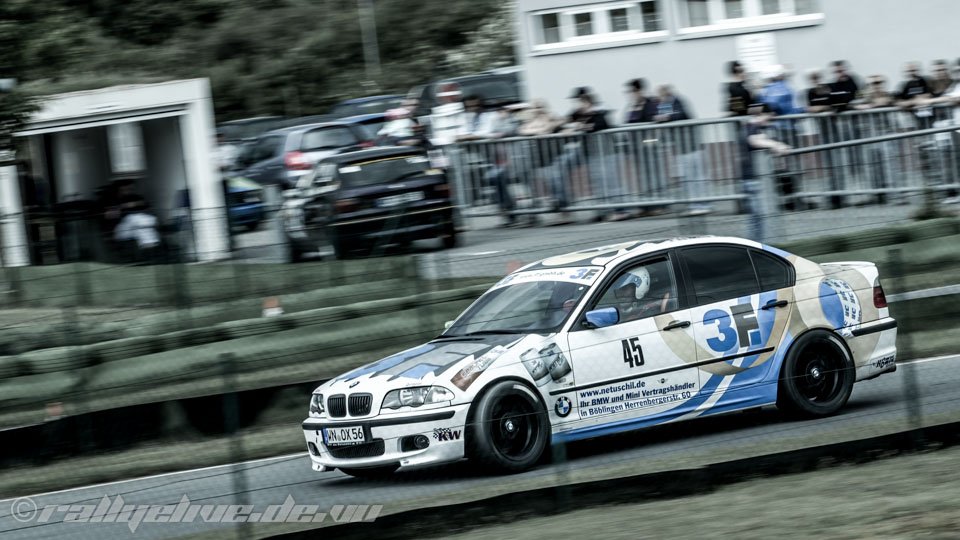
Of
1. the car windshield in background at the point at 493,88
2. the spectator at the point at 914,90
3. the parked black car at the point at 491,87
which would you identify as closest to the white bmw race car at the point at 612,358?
the spectator at the point at 914,90

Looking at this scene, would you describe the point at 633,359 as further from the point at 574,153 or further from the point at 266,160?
the point at 266,160

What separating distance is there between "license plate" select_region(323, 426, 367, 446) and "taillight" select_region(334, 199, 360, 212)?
8.88 metres

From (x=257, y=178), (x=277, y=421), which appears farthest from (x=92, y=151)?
(x=277, y=421)

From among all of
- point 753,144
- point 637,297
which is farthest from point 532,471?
point 753,144

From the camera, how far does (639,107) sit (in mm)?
18719

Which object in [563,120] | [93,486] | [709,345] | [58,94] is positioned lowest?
[93,486]

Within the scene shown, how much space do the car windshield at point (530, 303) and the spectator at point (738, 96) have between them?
8188mm

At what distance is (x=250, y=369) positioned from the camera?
12.6 meters

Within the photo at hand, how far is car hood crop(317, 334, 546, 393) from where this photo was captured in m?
9.02

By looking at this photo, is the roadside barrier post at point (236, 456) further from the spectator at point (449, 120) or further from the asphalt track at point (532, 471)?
the spectator at point (449, 120)

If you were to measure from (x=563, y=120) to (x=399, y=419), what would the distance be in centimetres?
1118

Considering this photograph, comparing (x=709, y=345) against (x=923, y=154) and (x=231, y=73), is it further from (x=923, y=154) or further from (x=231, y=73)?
(x=231, y=73)

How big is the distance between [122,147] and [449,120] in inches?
237

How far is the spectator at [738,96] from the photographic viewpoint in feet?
58.2
